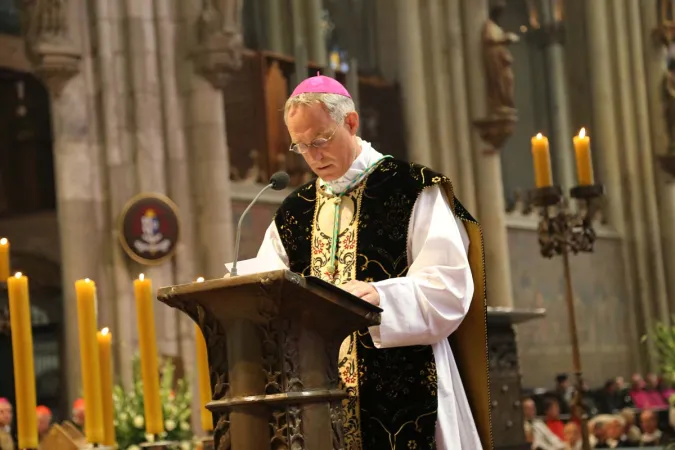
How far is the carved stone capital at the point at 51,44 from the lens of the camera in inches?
383

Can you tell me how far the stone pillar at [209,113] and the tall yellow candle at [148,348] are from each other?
579 centimetres

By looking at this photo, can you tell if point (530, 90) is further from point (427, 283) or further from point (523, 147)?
point (427, 283)

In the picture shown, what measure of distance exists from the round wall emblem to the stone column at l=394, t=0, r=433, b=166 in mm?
4485

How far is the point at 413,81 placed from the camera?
14.0 meters

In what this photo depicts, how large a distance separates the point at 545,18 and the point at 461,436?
1512cm

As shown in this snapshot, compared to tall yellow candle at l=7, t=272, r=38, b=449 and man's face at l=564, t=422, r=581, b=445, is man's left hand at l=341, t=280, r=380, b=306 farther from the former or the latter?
man's face at l=564, t=422, r=581, b=445

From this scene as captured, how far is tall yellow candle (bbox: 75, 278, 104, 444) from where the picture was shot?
424cm

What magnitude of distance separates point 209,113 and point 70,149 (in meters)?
1.28

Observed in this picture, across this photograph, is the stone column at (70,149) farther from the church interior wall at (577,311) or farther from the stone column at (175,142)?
the church interior wall at (577,311)

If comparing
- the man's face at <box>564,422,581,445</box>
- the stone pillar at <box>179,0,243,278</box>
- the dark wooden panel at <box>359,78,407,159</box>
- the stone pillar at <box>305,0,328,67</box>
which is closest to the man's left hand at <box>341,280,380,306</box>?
the stone pillar at <box>179,0,243,278</box>

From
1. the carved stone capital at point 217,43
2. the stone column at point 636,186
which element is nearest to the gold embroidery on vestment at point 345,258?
the carved stone capital at point 217,43

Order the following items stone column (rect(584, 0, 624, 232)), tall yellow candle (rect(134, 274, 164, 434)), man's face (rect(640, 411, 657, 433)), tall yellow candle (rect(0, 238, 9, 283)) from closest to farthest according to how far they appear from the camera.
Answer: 1. tall yellow candle (rect(134, 274, 164, 434))
2. tall yellow candle (rect(0, 238, 9, 283))
3. man's face (rect(640, 411, 657, 433))
4. stone column (rect(584, 0, 624, 232))

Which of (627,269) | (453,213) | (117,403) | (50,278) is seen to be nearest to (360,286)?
(453,213)

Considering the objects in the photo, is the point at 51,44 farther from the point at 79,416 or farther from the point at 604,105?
the point at 604,105
